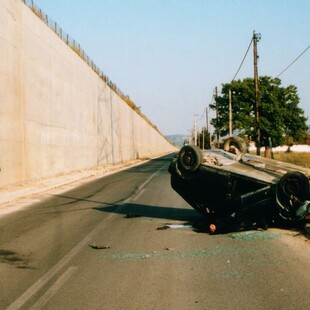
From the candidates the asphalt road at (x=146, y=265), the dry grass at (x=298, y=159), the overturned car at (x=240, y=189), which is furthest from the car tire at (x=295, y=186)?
the dry grass at (x=298, y=159)

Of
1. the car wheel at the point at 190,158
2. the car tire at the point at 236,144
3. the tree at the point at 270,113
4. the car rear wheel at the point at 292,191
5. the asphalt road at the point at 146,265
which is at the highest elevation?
the tree at the point at 270,113

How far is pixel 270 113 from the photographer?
2781 inches

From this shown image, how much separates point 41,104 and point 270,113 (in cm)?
5187

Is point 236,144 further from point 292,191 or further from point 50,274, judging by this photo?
point 50,274

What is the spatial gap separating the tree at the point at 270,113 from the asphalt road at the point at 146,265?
60.3 m

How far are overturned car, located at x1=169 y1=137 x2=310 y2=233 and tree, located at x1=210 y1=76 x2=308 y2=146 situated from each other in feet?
196

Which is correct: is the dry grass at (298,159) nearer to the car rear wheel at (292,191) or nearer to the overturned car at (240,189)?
the overturned car at (240,189)

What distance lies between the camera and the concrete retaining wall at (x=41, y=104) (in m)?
20.4

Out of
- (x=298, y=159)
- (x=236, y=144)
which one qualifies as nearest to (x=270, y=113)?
(x=298, y=159)

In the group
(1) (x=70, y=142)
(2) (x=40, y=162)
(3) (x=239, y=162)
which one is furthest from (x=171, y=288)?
(1) (x=70, y=142)

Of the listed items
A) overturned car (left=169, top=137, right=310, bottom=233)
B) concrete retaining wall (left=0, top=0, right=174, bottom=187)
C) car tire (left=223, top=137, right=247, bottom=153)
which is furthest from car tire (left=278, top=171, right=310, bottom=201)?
concrete retaining wall (left=0, top=0, right=174, bottom=187)

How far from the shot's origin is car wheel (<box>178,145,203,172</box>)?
9211 mm

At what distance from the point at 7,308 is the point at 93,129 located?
36.4 meters

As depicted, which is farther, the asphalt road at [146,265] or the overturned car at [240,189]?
the overturned car at [240,189]
